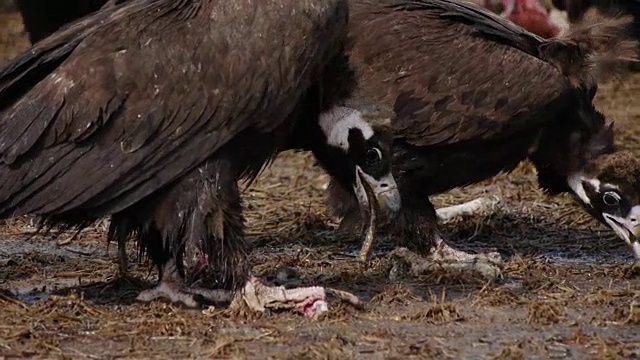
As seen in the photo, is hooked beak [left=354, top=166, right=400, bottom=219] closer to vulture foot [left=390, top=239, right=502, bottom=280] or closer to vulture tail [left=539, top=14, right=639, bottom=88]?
vulture foot [left=390, top=239, right=502, bottom=280]

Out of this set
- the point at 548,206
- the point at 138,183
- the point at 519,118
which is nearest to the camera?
the point at 138,183

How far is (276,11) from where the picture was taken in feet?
21.4

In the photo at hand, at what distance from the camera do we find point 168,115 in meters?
6.50

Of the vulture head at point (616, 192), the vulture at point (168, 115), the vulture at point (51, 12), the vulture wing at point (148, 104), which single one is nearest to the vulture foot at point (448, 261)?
the vulture head at point (616, 192)

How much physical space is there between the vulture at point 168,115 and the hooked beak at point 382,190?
0.86 metres

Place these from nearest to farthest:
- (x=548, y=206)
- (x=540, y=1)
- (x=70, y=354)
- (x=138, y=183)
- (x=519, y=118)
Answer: (x=70, y=354) < (x=138, y=183) < (x=519, y=118) < (x=548, y=206) < (x=540, y=1)

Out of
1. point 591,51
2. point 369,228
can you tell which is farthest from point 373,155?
point 591,51

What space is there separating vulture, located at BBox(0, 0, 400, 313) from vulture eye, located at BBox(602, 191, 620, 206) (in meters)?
2.28

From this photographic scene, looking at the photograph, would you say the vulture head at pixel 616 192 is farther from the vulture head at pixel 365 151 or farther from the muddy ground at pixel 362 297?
the vulture head at pixel 365 151

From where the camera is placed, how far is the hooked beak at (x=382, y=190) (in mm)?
7434

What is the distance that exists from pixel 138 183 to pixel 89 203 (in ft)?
0.76

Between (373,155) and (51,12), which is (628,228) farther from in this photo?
(51,12)

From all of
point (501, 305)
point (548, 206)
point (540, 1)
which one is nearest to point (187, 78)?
point (501, 305)

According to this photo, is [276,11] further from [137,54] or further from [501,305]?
[501,305]
